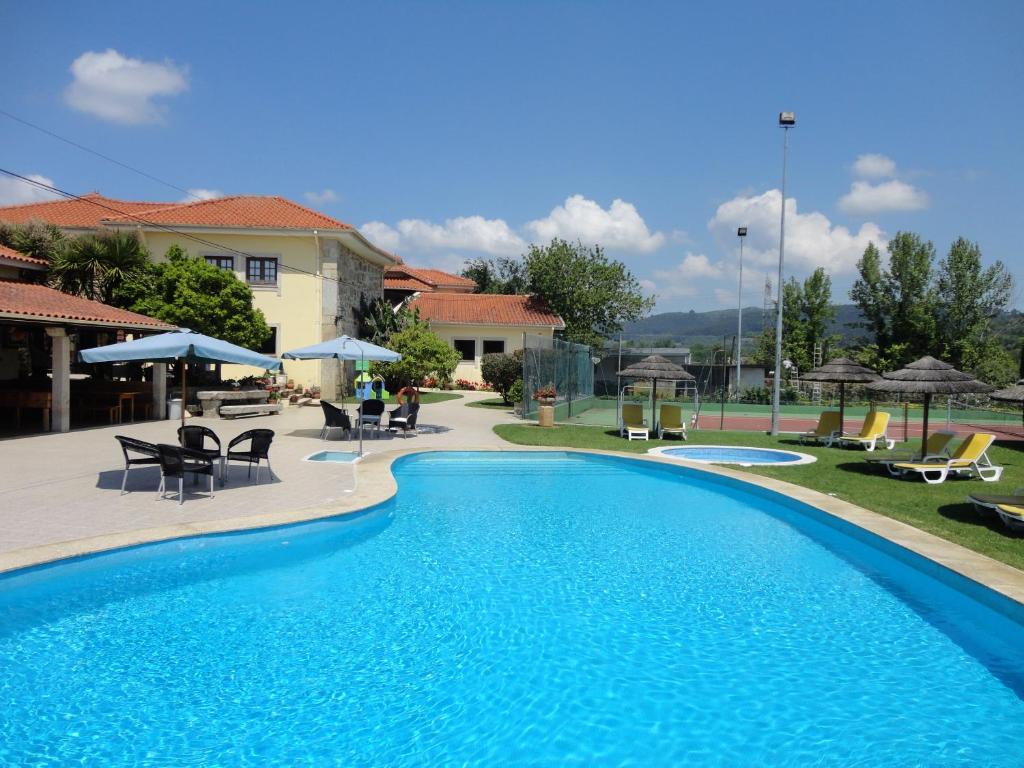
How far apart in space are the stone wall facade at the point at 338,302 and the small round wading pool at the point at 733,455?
13.9 metres

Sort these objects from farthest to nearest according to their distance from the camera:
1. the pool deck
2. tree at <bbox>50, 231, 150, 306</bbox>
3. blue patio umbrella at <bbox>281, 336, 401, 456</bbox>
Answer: tree at <bbox>50, 231, 150, 306</bbox>
blue patio umbrella at <bbox>281, 336, 401, 456</bbox>
the pool deck

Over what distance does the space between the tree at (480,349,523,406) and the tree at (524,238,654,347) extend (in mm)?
13716

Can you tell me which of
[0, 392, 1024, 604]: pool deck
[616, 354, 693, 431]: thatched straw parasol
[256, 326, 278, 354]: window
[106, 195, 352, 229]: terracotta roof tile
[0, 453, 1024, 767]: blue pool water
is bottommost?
[0, 453, 1024, 767]: blue pool water

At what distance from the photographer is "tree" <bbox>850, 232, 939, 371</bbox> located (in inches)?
1780

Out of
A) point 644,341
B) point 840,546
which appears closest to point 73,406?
point 840,546

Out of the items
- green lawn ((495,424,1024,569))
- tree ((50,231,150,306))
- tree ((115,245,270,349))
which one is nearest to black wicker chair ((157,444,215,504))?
green lawn ((495,424,1024,569))

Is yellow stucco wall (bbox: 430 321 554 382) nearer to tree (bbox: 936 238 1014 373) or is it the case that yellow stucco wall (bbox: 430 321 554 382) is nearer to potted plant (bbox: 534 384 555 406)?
potted plant (bbox: 534 384 555 406)

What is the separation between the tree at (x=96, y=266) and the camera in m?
21.0

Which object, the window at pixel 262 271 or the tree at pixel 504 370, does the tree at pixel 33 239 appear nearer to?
the window at pixel 262 271

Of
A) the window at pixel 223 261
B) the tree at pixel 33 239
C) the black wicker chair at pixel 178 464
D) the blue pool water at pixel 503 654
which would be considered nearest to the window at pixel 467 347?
the window at pixel 223 261

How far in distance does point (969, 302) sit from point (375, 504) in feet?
158

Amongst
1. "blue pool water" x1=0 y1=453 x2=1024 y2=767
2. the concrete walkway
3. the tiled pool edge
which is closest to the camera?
"blue pool water" x1=0 y1=453 x2=1024 y2=767

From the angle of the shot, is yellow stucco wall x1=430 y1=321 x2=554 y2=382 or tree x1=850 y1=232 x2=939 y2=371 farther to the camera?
tree x1=850 y1=232 x2=939 y2=371

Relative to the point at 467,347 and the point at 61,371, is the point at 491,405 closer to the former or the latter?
the point at 467,347
